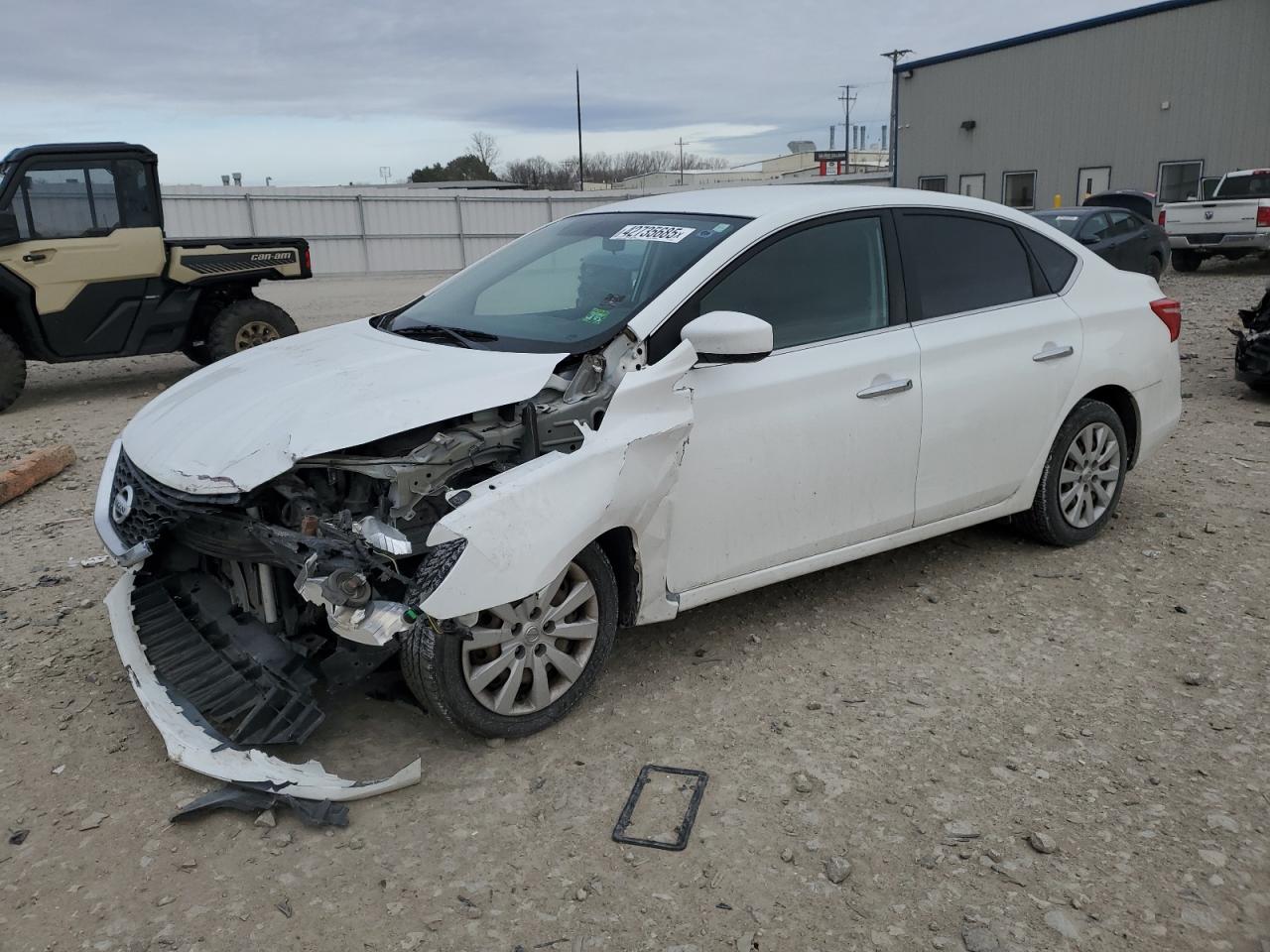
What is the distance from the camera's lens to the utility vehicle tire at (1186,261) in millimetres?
18203

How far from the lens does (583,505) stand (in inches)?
122

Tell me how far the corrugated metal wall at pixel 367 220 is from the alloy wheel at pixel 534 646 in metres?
23.8

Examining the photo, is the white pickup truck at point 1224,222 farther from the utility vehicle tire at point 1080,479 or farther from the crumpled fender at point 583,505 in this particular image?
the crumpled fender at point 583,505

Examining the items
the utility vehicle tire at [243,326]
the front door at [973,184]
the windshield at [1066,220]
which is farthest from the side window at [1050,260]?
the front door at [973,184]

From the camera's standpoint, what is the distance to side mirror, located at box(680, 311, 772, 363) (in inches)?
130

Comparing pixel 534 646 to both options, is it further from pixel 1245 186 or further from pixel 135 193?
pixel 1245 186

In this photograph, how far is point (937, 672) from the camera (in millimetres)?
3775

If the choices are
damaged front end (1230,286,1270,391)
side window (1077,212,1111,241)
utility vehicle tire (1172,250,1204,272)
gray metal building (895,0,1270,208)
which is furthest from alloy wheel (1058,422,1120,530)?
gray metal building (895,0,1270,208)

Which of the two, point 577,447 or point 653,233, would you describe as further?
point 653,233

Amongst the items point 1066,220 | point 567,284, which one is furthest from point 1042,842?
point 1066,220

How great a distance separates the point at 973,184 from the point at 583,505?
29238mm

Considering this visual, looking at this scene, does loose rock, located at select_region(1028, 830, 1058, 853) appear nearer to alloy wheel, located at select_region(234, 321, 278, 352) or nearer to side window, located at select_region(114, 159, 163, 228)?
alloy wheel, located at select_region(234, 321, 278, 352)

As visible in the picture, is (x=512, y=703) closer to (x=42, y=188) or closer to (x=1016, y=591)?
(x=1016, y=591)

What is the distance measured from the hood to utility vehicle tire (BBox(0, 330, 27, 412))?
635cm
